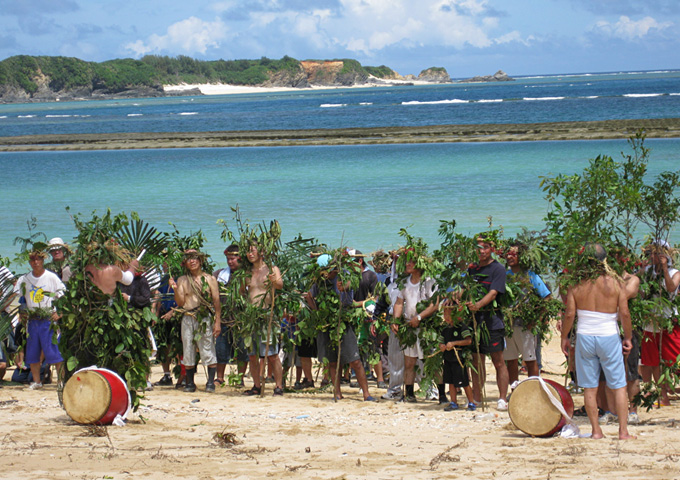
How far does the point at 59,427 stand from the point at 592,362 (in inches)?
181

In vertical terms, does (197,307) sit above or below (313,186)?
below

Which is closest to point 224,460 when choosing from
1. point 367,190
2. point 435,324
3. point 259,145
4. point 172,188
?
point 435,324

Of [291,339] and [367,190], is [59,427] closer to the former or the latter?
[291,339]

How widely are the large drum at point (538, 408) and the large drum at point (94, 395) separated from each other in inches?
134

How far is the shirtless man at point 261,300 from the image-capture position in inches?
339

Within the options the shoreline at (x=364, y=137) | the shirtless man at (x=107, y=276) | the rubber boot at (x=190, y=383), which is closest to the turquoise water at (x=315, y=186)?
the shoreline at (x=364, y=137)

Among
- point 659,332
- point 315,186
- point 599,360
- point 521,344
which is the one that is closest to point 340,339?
point 521,344

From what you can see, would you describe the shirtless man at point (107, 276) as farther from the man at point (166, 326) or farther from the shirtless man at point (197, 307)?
the man at point (166, 326)

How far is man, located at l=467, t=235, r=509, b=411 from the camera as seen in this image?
7.62 meters

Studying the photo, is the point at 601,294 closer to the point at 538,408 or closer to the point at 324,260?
the point at 538,408

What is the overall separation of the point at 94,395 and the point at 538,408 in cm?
378

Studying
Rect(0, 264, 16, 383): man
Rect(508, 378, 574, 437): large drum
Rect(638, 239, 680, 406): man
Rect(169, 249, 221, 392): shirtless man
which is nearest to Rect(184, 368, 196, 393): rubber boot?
Rect(169, 249, 221, 392): shirtless man

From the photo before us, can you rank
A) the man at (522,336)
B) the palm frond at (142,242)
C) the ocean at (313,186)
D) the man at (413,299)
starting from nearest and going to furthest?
the man at (413,299) < the man at (522,336) < the palm frond at (142,242) < the ocean at (313,186)

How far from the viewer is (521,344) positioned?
841 cm
